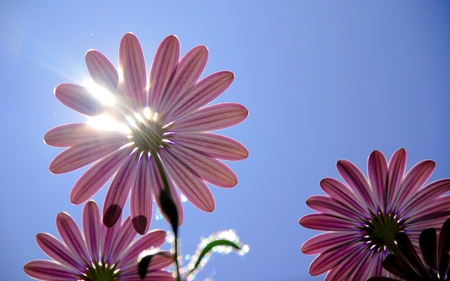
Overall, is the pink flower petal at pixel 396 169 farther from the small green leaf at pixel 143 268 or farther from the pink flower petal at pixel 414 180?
the small green leaf at pixel 143 268

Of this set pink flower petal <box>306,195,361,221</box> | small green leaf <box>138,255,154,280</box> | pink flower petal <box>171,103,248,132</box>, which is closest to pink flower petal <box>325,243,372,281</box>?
pink flower petal <box>306,195,361,221</box>

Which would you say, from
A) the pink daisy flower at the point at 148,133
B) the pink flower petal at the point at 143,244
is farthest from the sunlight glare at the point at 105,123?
the pink flower petal at the point at 143,244

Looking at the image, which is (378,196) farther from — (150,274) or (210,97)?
(150,274)

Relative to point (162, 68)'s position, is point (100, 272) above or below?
below

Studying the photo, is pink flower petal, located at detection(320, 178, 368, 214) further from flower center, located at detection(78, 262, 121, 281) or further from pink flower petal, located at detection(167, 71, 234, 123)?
flower center, located at detection(78, 262, 121, 281)

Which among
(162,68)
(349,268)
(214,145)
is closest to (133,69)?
(162,68)

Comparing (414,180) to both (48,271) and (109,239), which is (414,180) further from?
(48,271)
